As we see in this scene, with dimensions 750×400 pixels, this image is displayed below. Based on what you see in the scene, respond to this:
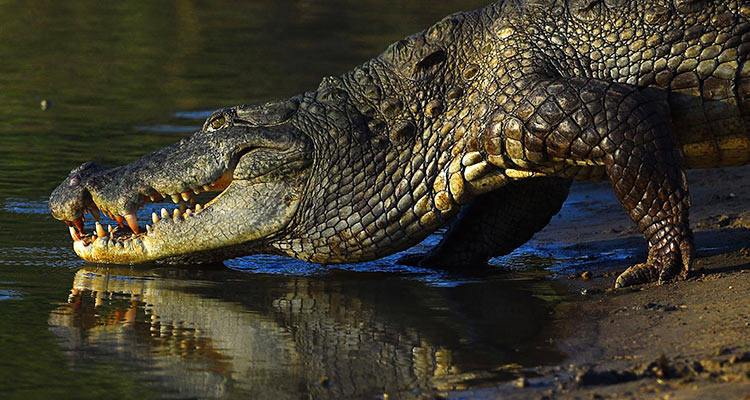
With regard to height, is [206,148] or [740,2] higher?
[740,2]

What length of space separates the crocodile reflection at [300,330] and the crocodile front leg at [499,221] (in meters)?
0.51

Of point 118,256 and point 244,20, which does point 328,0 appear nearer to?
point 244,20

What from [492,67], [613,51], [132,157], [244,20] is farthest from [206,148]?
[244,20]

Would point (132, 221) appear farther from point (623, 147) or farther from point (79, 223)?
point (623, 147)

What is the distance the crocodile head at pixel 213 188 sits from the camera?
234 inches

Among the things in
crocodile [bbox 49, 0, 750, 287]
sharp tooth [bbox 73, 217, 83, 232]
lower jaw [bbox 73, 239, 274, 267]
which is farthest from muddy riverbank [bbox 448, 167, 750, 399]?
sharp tooth [bbox 73, 217, 83, 232]

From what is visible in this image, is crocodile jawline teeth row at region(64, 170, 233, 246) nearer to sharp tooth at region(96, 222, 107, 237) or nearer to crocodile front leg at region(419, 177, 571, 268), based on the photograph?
sharp tooth at region(96, 222, 107, 237)

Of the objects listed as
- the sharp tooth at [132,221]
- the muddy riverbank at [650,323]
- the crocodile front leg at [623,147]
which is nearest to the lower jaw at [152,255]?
the sharp tooth at [132,221]

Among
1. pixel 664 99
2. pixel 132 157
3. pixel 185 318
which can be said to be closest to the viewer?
pixel 185 318

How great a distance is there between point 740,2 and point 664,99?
0.62m

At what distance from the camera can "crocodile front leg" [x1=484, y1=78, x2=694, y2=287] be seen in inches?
206

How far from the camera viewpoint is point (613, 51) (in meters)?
5.61

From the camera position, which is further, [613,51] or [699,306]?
[613,51]

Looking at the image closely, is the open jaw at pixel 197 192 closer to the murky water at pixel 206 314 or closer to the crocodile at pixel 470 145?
the crocodile at pixel 470 145
